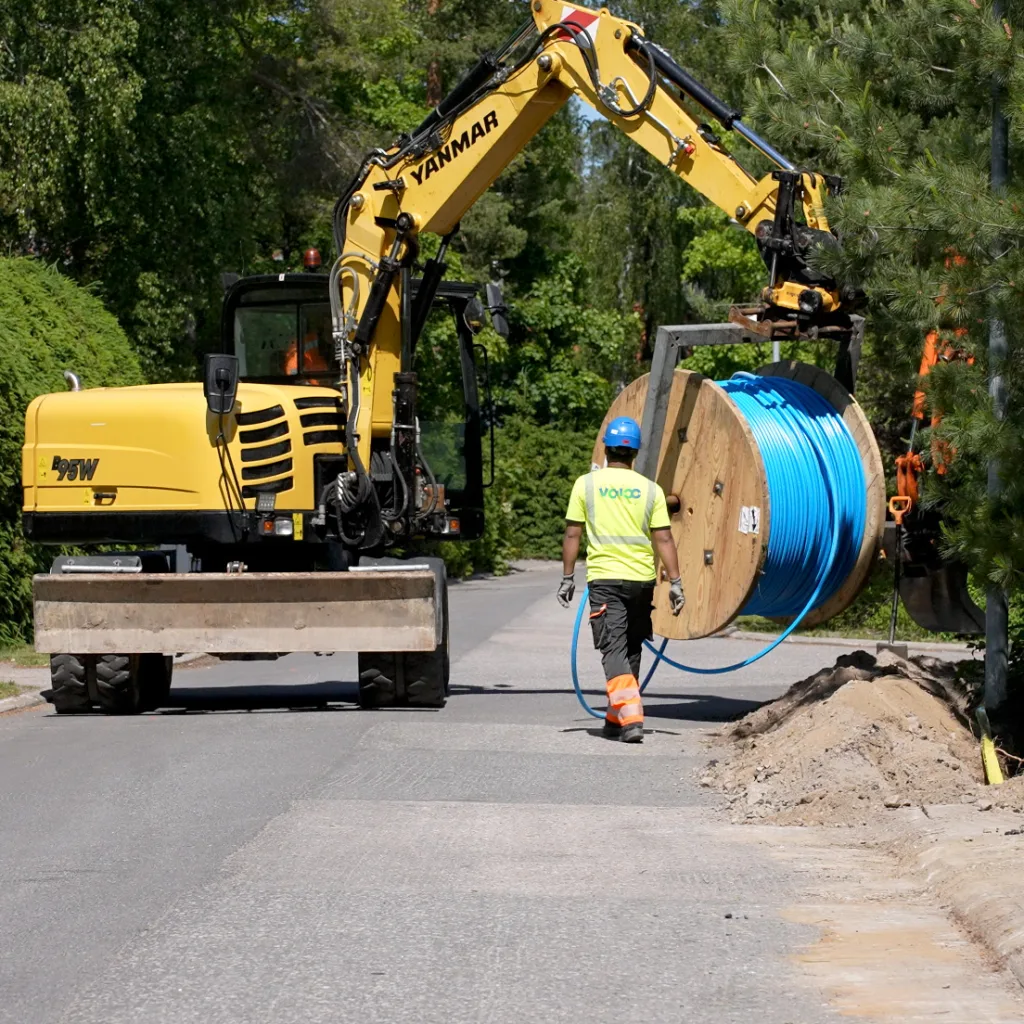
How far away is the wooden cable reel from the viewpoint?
38.9ft

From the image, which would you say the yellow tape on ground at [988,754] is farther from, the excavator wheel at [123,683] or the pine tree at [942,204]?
the excavator wheel at [123,683]

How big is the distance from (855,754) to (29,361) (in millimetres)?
11815

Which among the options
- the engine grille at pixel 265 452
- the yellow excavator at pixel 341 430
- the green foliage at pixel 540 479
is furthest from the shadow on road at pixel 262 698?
the green foliage at pixel 540 479

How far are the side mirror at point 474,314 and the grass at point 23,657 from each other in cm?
541

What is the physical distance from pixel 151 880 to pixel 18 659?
10.7 meters

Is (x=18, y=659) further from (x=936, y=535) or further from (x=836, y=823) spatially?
(x=836, y=823)

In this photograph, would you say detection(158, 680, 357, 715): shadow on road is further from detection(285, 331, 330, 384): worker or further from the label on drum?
the label on drum

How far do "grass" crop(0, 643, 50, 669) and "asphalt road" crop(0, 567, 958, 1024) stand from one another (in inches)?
171

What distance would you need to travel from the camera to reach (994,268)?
28.3ft

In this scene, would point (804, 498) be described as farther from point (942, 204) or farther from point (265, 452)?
point (265, 452)

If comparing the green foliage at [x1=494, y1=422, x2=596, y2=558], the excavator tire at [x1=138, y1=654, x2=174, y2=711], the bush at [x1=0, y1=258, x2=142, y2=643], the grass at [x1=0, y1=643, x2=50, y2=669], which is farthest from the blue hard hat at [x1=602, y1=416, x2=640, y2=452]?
the green foliage at [x1=494, y1=422, x2=596, y2=558]

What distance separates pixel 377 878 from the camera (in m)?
7.34

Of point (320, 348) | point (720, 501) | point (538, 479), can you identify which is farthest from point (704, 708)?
point (538, 479)

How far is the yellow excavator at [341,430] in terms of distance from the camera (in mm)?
12719
